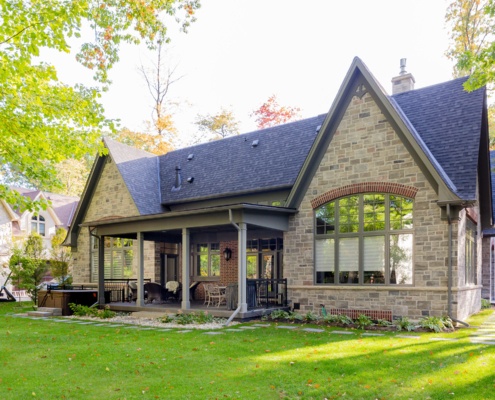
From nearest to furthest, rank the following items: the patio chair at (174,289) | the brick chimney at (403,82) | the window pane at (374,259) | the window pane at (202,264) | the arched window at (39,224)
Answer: the window pane at (374,259) < the brick chimney at (403,82) < the patio chair at (174,289) < the window pane at (202,264) < the arched window at (39,224)

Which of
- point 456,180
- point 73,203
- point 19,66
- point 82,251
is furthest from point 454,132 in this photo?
point 73,203

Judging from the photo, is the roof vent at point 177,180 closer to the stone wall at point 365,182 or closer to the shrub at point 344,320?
the stone wall at point 365,182

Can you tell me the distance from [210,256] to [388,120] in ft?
29.9

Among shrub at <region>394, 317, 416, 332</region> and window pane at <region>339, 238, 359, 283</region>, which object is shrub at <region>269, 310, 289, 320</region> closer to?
window pane at <region>339, 238, 359, 283</region>

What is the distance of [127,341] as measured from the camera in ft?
30.6

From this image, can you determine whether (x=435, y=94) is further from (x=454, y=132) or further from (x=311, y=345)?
(x=311, y=345)

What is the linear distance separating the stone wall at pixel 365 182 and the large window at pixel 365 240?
0.24 metres

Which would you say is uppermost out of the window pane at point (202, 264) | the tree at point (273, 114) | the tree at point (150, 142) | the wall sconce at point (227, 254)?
the tree at point (273, 114)

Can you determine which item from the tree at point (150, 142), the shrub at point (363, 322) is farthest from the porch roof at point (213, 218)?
the tree at point (150, 142)

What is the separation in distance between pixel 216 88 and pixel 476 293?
2650 centimetres

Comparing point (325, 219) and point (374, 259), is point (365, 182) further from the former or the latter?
point (374, 259)

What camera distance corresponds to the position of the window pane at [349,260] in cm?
1230

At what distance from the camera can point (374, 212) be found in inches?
477

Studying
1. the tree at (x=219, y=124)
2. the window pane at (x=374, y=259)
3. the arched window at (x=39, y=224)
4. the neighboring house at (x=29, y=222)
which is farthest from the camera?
the tree at (x=219, y=124)
